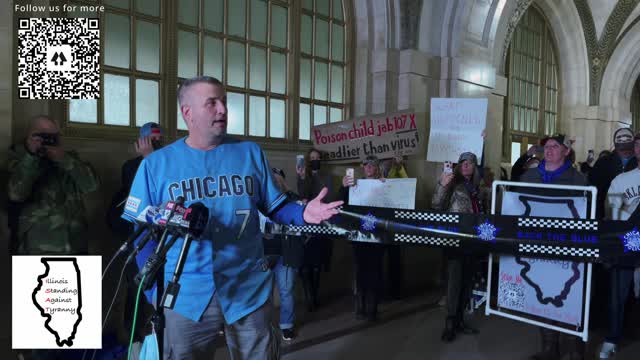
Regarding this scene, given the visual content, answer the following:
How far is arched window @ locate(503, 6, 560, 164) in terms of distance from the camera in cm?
1203

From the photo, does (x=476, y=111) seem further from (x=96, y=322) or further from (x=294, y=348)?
(x=96, y=322)

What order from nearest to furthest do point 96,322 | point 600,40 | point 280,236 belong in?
point 96,322 → point 280,236 → point 600,40

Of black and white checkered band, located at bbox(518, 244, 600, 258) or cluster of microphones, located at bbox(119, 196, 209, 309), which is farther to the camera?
black and white checkered band, located at bbox(518, 244, 600, 258)

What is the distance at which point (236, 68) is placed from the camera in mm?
6055

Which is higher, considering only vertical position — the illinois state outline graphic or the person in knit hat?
the person in knit hat

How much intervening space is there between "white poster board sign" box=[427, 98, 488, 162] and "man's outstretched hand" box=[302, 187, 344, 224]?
334cm

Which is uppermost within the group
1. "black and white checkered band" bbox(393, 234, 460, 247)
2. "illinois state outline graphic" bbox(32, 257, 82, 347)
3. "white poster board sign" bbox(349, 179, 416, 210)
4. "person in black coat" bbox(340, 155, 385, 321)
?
"white poster board sign" bbox(349, 179, 416, 210)

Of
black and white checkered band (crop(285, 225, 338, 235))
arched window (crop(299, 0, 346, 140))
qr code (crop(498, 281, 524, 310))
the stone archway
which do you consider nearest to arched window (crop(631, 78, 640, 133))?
the stone archway

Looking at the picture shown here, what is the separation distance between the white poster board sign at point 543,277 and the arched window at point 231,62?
9.82 ft

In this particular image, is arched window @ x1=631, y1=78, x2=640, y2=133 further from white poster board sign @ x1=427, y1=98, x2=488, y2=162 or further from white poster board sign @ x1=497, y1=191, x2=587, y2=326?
white poster board sign @ x1=497, y1=191, x2=587, y2=326

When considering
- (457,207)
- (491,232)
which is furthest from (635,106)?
(491,232)

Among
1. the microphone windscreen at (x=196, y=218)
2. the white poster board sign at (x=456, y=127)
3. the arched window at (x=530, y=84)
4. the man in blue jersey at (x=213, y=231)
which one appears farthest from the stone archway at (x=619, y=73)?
the microphone windscreen at (x=196, y=218)

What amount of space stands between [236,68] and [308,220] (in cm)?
394

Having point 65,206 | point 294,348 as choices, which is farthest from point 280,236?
point 65,206
